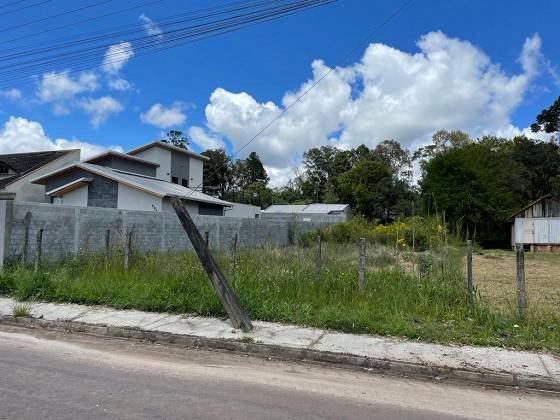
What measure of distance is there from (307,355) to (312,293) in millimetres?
2593

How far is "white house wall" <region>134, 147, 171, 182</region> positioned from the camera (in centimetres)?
4075

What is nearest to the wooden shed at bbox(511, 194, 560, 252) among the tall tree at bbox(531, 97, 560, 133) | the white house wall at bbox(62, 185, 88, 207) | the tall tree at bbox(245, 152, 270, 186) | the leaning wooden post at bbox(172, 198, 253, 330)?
the tall tree at bbox(531, 97, 560, 133)

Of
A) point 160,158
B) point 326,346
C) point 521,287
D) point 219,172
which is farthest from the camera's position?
point 219,172

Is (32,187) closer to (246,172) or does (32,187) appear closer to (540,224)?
(540,224)

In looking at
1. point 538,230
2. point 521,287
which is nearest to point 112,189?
point 521,287

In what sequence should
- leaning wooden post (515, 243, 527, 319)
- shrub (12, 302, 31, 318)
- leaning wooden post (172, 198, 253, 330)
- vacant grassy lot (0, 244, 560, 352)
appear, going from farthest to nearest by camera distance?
shrub (12, 302, 31, 318) < leaning wooden post (172, 198, 253, 330) < leaning wooden post (515, 243, 527, 319) < vacant grassy lot (0, 244, 560, 352)

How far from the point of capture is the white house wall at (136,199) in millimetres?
27312

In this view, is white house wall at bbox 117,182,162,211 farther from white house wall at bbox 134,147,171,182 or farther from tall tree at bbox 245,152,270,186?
tall tree at bbox 245,152,270,186

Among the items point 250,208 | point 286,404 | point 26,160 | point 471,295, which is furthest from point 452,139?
point 286,404

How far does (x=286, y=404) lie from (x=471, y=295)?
4.81 metres

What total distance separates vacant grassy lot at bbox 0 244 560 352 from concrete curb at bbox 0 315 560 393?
1.27m

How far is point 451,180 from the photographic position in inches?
1657

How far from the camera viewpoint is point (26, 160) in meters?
41.8

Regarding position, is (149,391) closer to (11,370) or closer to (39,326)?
(11,370)
